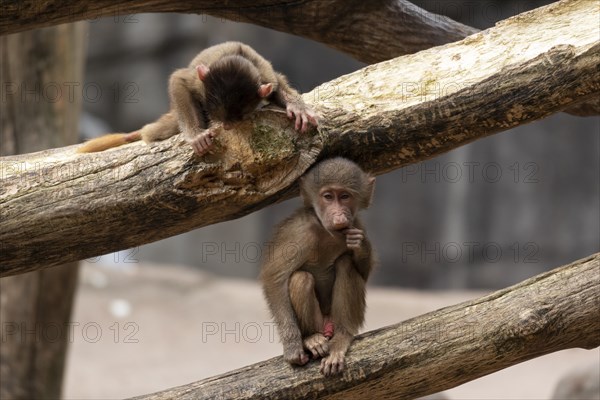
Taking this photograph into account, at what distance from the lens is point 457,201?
16.3 m

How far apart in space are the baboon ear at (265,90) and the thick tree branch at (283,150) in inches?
10.1

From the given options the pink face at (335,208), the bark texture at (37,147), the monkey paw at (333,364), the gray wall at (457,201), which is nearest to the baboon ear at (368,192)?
the pink face at (335,208)

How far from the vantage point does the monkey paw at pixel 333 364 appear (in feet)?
16.0

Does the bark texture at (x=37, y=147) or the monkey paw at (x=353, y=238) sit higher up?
the bark texture at (x=37, y=147)

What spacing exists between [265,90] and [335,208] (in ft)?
2.84

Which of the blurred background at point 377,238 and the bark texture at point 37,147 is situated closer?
the bark texture at point 37,147

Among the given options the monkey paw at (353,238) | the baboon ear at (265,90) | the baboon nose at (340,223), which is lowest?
the monkey paw at (353,238)

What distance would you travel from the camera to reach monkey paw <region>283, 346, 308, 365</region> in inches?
196

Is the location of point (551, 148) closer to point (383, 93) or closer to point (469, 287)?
point (469, 287)

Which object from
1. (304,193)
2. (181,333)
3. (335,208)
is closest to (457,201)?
(181,333)

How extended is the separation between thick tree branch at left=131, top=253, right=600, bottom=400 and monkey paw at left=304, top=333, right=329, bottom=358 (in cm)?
7

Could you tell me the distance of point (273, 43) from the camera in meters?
17.0

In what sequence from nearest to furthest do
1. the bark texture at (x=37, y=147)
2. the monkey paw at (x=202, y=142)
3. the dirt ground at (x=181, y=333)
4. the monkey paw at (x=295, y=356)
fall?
1. the monkey paw at (x=202, y=142)
2. the monkey paw at (x=295, y=356)
3. the bark texture at (x=37, y=147)
4. the dirt ground at (x=181, y=333)

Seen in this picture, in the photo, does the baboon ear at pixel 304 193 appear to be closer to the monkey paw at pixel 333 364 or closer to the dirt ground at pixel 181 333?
the monkey paw at pixel 333 364
